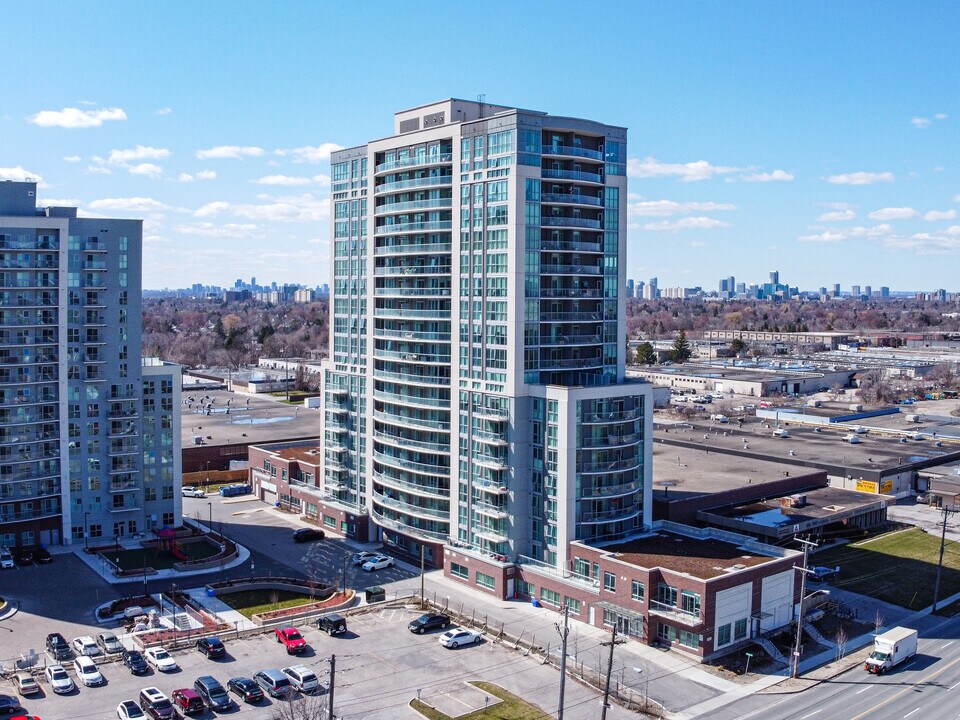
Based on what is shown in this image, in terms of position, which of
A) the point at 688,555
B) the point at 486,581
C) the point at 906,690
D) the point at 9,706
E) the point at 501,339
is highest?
the point at 501,339

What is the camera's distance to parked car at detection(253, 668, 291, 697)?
51031 mm

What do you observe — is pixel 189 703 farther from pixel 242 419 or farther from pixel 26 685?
pixel 242 419

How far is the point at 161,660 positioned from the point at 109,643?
16.1 ft

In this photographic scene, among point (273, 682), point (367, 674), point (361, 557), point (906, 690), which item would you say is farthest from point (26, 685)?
point (906, 690)

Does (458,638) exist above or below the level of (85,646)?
above

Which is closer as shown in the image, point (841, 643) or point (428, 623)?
point (841, 643)

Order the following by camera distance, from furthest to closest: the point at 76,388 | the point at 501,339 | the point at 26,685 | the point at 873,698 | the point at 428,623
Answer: the point at 76,388
the point at 501,339
the point at 428,623
the point at 873,698
the point at 26,685

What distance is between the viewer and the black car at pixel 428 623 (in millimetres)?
61219

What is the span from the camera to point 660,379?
19625cm

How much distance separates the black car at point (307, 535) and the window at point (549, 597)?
86.0ft

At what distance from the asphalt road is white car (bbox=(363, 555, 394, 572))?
33024mm

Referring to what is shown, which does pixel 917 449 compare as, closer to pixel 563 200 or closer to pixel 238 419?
pixel 563 200

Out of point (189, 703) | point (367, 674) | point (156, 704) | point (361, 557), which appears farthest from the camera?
point (361, 557)

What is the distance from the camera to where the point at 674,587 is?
193 ft
